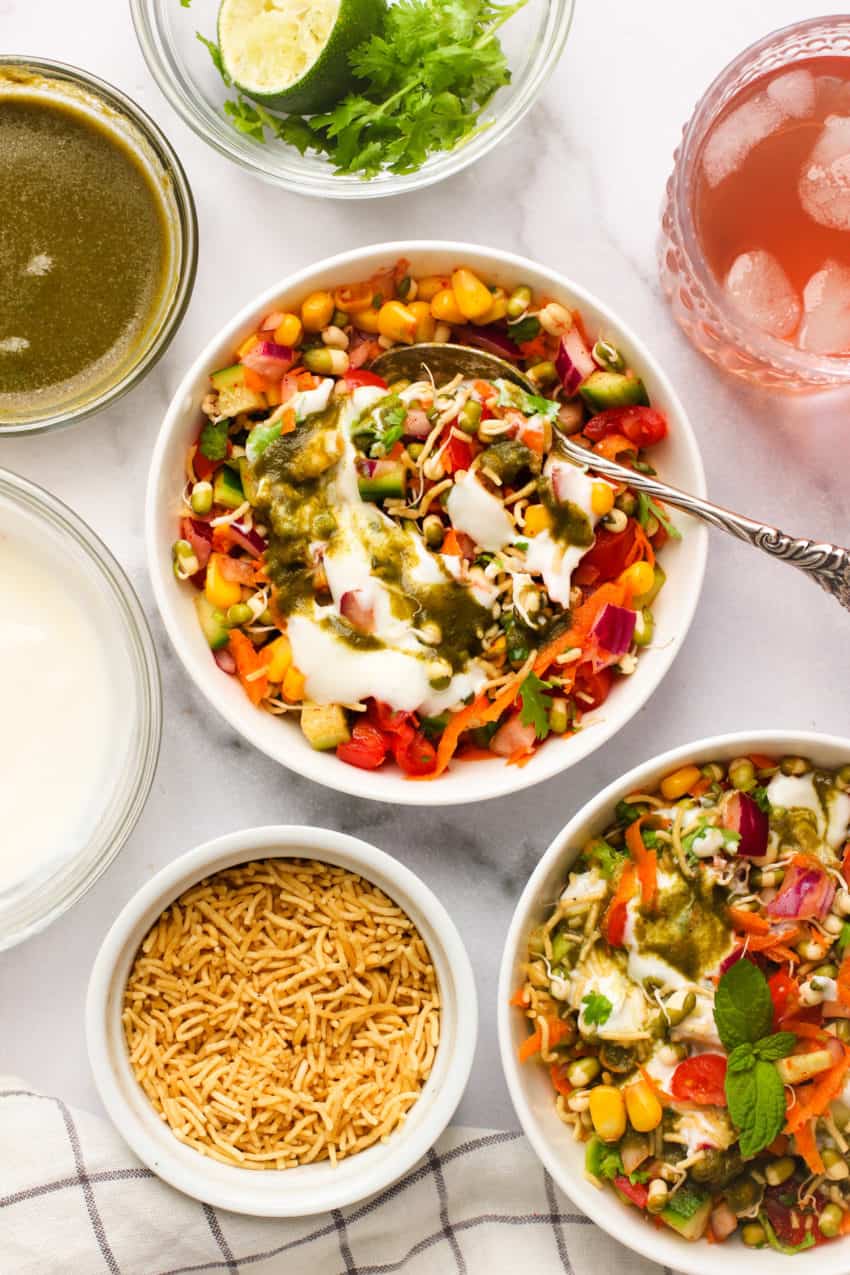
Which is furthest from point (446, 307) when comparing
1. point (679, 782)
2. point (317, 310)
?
point (679, 782)

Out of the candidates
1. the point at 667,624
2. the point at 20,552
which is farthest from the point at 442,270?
the point at 20,552

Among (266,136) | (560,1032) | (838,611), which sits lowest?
(560,1032)

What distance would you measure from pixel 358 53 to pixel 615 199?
2.38 ft

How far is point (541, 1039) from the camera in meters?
2.81

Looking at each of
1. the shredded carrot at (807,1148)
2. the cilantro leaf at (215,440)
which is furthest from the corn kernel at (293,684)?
the shredded carrot at (807,1148)

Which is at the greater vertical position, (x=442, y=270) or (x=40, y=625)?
(x=442, y=270)

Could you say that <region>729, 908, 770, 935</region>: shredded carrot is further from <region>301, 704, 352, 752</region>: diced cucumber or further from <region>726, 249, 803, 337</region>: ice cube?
<region>726, 249, 803, 337</region>: ice cube

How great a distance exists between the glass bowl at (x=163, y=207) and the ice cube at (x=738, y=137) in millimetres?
1183

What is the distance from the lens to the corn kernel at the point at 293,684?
2824mm

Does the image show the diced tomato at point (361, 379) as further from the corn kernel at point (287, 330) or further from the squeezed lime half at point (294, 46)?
the squeezed lime half at point (294, 46)

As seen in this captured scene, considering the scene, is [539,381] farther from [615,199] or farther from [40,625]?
[40,625]

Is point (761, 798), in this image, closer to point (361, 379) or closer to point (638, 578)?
point (638, 578)

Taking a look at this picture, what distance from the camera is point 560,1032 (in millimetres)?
2822

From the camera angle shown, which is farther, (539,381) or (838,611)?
(838,611)
